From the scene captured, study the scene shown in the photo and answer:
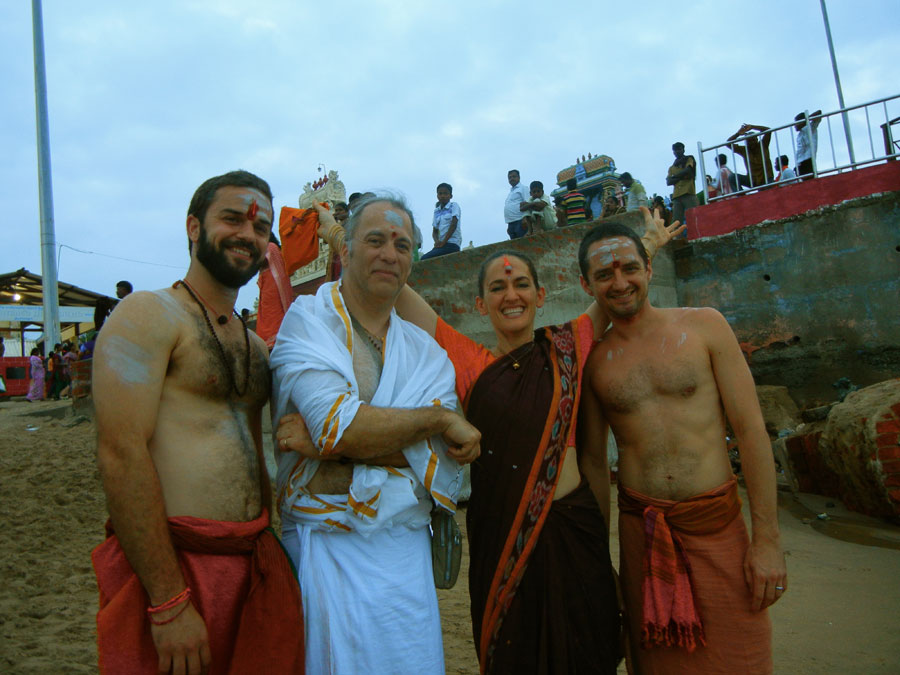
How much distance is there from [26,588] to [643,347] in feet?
15.5

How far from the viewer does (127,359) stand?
1.65 m

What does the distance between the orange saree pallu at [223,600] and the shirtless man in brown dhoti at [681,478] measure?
54.4 inches

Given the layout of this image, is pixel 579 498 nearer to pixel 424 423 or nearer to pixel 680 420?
pixel 680 420

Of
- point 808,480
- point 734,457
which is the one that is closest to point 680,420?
point 808,480

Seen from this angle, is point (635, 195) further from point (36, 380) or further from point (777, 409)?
point (36, 380)

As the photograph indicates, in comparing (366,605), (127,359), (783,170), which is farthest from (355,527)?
A: (783,170)

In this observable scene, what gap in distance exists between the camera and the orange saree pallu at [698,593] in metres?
2.17

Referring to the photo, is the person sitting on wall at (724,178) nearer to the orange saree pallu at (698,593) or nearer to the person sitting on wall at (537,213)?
the person sitting on wall at (537,213)

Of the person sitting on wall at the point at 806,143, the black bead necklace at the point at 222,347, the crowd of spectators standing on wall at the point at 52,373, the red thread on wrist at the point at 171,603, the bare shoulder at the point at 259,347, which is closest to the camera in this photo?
the red thread on wrist at the point at 171,603

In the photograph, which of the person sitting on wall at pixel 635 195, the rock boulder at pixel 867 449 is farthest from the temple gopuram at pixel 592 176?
the rock boulder at pixel 867 449

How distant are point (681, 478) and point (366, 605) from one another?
1.34 meters

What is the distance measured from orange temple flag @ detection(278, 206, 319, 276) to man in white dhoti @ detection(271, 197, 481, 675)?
4.57ft

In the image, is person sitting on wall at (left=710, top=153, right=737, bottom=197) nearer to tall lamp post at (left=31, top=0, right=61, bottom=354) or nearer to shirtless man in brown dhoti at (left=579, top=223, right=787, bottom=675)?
shirtless man in brown dhoti at (left=579, top=223, right=787, bottom=675)

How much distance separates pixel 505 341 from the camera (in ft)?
8.87
